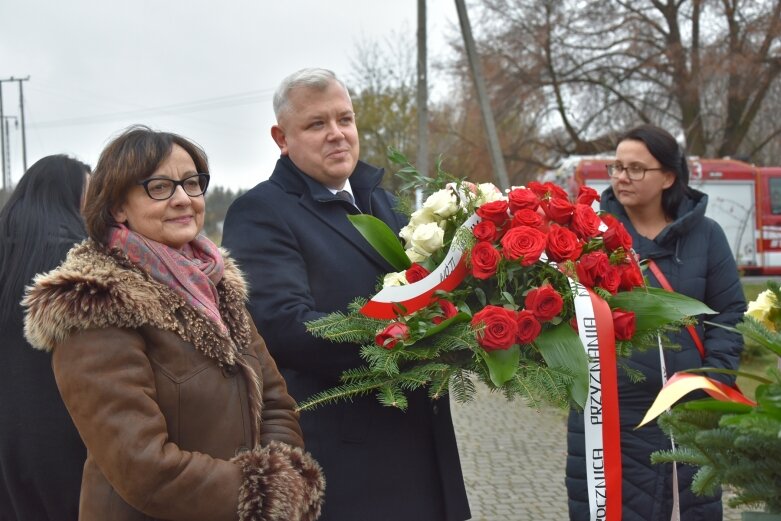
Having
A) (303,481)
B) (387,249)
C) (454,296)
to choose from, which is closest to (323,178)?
(387,249)

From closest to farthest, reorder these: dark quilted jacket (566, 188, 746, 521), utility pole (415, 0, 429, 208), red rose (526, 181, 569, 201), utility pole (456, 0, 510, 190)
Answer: red rose (526, 181, 569, 201), dark quilted jacket (566, 188, 746, 521), utility pole (456, 0, 510, 190), utility pole (415, 0, 429, 208)

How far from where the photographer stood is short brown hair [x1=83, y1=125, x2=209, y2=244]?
2275 mm

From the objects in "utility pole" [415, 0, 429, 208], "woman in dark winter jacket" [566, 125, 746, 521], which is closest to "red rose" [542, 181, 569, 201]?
"woman in dark winter jacket" [566, 125, 746, 521]

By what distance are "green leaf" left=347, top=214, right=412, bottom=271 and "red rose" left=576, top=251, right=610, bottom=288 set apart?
54 centimetres

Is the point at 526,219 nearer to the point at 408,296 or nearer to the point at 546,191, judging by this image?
the point at 546,191

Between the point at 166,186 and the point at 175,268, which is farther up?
the point at 166,186

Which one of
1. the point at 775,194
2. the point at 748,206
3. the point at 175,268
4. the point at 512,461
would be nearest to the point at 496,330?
the point at 175,268

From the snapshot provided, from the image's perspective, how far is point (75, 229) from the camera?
10.9 feet

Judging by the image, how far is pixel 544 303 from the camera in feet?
8.16

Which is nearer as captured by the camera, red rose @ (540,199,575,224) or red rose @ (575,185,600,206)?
red rose @ (540,199,575,224)

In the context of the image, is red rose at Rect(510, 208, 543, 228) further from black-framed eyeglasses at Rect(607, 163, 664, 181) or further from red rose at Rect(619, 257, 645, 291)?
black-framed eyeglasses at Rect(607, 163, 664, 181)

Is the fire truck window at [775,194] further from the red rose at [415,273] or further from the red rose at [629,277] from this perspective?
the red rose at [415,273]

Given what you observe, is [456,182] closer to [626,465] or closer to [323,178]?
[323,178]

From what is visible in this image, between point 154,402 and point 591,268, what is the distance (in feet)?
4.23
